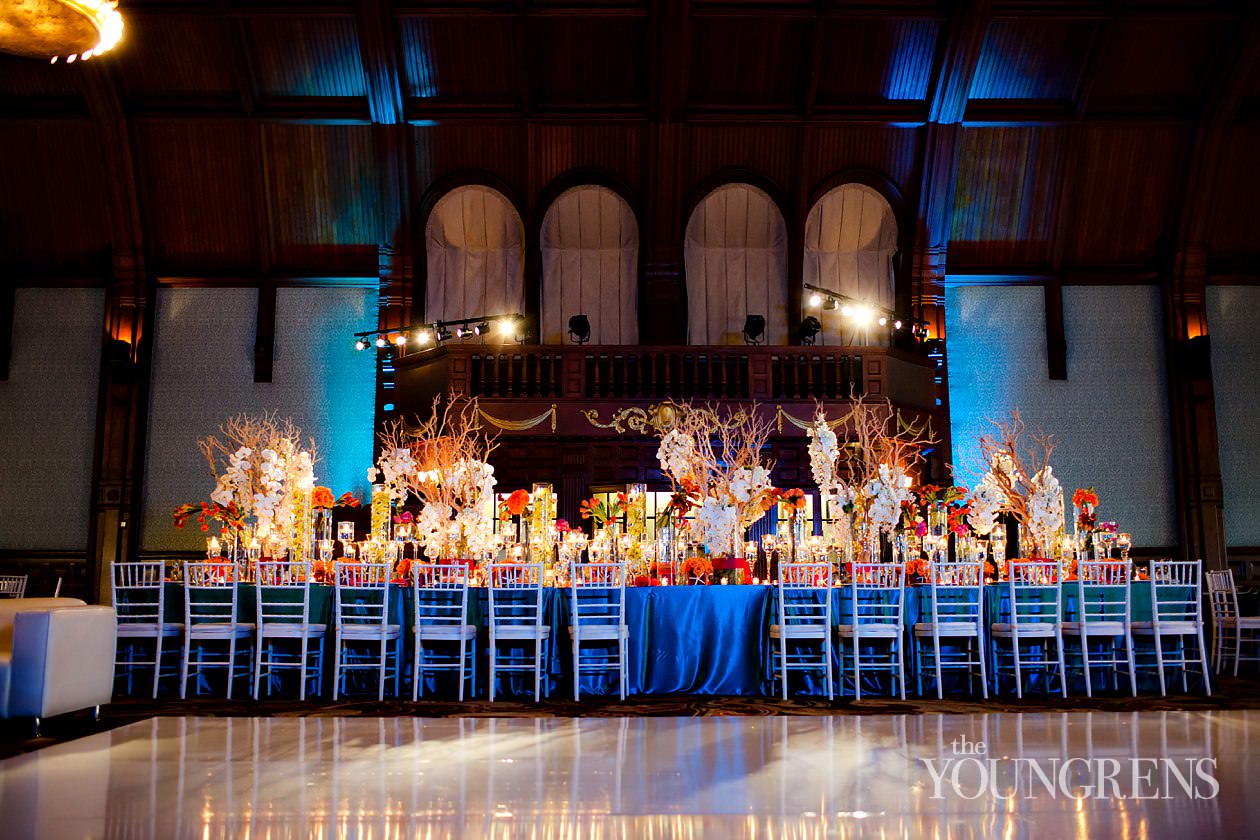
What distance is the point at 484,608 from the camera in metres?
7.59

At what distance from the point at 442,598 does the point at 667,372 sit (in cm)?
539

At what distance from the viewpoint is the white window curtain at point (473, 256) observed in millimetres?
13922

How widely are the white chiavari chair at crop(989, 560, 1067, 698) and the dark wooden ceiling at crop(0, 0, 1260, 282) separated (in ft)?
23.2

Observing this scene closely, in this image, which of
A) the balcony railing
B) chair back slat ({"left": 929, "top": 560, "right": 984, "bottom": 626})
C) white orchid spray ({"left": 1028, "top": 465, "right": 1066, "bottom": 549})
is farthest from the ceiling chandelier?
white orchid spray ({"left": 1028, "top": 465, "right": 1066, "bottom": 549})

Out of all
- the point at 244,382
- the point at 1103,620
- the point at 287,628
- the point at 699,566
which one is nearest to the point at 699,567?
the point at 699,566

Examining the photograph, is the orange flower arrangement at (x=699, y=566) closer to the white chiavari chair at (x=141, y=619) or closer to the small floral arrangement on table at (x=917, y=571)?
the small floral arrangement on table at (x=917, y=571)

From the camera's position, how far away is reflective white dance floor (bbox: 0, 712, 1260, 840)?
11.1 feet

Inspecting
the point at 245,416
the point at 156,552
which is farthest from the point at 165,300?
the point at 156,552

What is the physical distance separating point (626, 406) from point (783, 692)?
5.46 meters

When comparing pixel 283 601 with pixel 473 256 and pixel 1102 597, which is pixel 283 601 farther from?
pixel 473 256

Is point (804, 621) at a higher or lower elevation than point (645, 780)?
higher

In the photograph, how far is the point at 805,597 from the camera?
7516 mm

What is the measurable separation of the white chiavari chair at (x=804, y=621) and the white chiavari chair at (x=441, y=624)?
2176 mm

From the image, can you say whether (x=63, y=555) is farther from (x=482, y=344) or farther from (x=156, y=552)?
(x=482, y=344)
